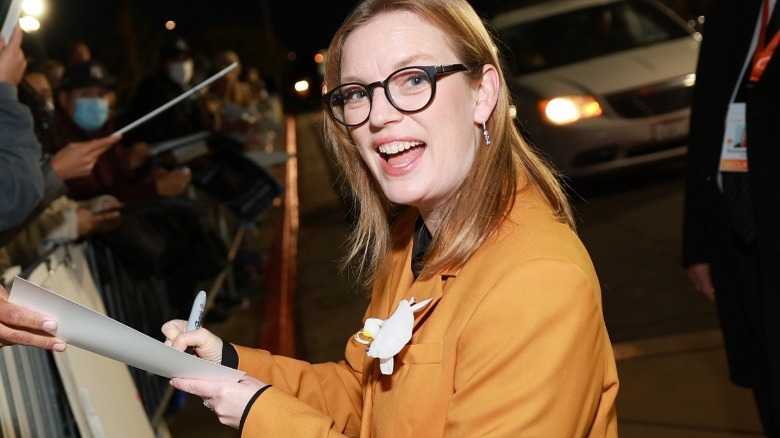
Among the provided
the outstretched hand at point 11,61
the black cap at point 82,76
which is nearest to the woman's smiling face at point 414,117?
the outstretched hand at point 11,61

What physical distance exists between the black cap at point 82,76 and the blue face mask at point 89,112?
0.08 meters

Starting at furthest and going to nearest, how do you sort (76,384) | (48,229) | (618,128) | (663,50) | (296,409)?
(663,50) < (618,128) < (48,229) < (76,384) < (296,409)

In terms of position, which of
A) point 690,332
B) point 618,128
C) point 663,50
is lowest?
point 690,332

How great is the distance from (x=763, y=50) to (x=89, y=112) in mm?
3636

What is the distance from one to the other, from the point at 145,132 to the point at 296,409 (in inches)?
217

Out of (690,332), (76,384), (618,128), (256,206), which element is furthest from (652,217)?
(76,384)

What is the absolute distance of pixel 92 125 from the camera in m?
5.40

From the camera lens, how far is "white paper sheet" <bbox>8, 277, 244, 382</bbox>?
73.0 inches

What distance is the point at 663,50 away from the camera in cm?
961

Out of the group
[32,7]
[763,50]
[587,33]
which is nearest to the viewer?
[763,50]

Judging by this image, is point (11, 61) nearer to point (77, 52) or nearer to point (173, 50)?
point (77, 52)

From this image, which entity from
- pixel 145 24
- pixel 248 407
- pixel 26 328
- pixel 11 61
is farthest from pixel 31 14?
pixel 145 24

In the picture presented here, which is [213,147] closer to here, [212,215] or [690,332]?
[212,215]

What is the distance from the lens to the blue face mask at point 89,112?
5340 millimetres
